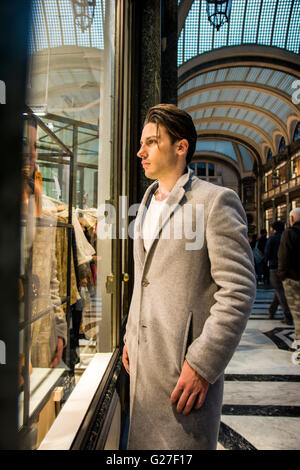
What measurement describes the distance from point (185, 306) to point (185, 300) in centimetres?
2

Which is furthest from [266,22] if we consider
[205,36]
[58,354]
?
[58,354]

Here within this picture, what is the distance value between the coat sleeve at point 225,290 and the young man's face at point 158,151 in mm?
245

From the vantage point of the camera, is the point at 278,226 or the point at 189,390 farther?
the point at 278,226

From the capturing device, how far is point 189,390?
91 centimetres

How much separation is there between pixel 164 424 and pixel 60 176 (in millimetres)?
1344

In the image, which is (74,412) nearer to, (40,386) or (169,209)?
(40,386)

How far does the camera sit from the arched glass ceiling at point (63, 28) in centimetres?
96

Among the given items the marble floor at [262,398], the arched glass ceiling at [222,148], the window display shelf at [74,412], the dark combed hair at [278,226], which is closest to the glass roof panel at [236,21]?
the dark combed hair at [278,226]

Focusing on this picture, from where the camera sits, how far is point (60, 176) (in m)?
1.77

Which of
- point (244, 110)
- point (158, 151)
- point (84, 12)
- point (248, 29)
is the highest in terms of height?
point (248, 29)

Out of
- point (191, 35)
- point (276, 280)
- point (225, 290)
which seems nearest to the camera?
point (225, 290)

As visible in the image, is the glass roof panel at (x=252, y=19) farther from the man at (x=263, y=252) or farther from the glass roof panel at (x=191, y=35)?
the man at (x=263, y=252)
